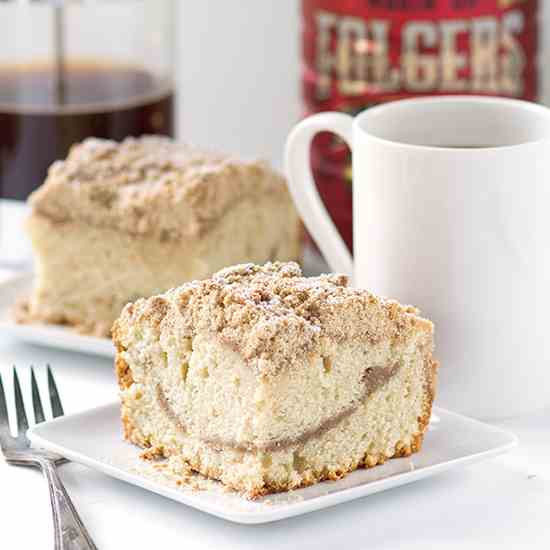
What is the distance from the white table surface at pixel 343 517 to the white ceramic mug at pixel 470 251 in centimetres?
9

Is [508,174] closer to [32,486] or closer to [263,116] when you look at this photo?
[32,486]

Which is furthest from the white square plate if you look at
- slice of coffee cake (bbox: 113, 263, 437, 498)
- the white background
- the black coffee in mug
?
the white background

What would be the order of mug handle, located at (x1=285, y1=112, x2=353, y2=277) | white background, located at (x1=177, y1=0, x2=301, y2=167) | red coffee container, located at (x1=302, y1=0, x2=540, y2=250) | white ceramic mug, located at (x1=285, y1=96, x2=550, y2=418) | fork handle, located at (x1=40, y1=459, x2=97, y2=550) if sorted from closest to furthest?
1. fork handle, located at (x1=40, y1=459, x2=97, y2=550)
2. white ceramic mug, located at (x1=285, y1=96, x2=550, y2=418)
3. mug handle, located at (x1=285, y1=112, x2=353, y2=277)
4. red coffee container, located at (x1=302, y1=0, x2=540, y2=250)
5. white background, located at (x1=177, y1=0, x2=301, y2=167)

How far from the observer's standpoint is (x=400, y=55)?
1718 mm

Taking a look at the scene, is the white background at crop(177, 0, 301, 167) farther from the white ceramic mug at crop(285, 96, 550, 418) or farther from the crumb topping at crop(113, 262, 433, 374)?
the crumb topping at crop(113, 262, 433, 374)

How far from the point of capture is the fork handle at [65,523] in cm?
93

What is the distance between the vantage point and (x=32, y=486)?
3.45ft

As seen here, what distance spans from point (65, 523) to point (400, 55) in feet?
3.10

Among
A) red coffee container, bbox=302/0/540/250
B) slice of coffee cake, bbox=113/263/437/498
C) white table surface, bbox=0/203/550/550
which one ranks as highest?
red coffee container, bbox=302/0/540/250

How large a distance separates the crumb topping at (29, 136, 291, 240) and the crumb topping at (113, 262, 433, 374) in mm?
260

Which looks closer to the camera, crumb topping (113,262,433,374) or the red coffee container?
crumb topping (113,262,433,374)

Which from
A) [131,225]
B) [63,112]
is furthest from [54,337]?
[63,112]

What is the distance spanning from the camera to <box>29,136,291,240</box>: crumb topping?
1.32 meters

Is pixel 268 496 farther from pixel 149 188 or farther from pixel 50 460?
pixel 149 188
